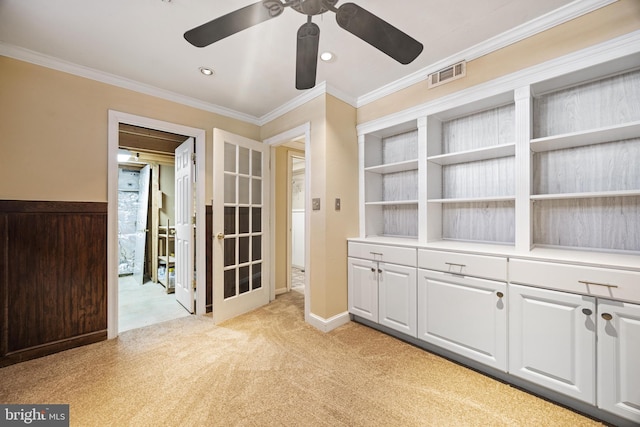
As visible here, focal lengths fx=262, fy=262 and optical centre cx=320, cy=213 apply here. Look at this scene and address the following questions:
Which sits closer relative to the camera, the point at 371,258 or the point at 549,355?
the point at 549,355

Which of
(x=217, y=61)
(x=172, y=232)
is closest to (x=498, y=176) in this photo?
(x=217, y=61)

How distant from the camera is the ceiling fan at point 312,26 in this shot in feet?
3.87

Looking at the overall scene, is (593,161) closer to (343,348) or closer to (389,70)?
(389,70)

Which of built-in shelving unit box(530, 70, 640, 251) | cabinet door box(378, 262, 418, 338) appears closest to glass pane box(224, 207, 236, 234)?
cabinet door box(378, 262, 418, 338)

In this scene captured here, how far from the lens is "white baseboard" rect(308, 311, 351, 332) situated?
258 cm

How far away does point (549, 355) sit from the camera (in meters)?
1.58

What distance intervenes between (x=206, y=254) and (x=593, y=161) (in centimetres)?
353

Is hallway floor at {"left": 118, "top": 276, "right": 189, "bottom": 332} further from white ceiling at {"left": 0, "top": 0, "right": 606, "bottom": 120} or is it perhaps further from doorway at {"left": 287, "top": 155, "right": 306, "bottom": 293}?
white ceiling at {"left": 0, "top": 0, "right": 606, "bottom": 120}

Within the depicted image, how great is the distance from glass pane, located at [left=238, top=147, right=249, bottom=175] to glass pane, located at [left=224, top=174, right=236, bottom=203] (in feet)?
0.48

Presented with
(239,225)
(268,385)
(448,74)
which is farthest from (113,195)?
(448,74)

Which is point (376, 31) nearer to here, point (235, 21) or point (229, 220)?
point (235, 21)

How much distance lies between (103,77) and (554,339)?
4006 mm

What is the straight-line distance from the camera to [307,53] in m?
1.42

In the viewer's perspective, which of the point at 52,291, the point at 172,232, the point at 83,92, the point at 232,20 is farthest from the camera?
the point at 172,232
